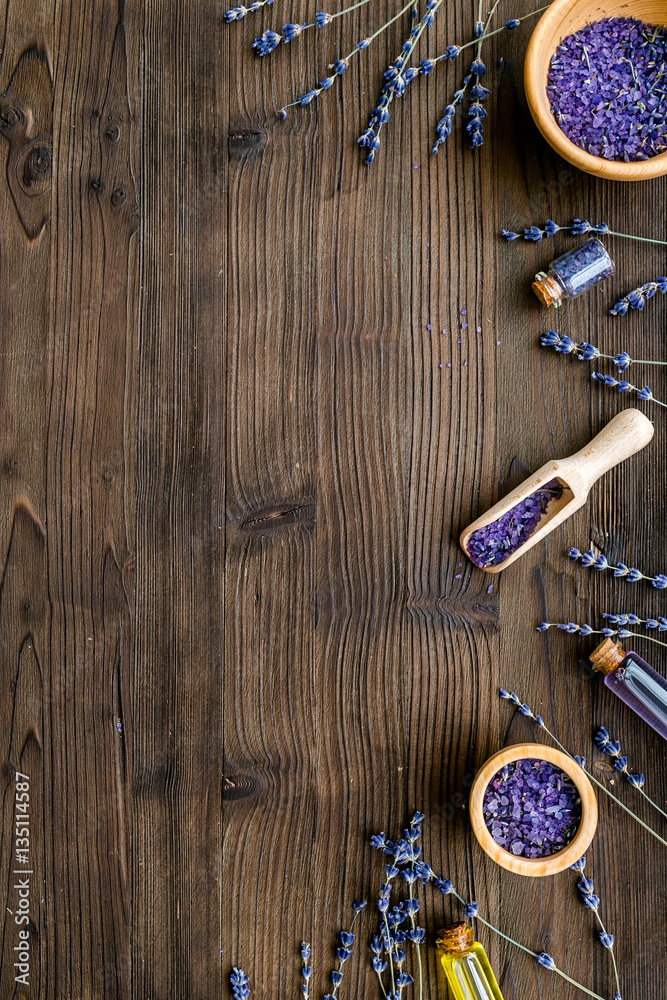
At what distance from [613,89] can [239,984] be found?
138cm

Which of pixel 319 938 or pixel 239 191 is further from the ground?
pixel 239 191

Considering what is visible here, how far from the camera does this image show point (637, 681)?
979 mm

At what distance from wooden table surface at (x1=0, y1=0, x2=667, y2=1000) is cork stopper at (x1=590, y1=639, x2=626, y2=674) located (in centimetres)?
5

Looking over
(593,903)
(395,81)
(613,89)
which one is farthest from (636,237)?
(593,903)

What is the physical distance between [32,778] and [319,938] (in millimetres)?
480

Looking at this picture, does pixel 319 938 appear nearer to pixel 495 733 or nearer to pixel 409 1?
pixel 495 733

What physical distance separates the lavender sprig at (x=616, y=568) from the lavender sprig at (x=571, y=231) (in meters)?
0.46

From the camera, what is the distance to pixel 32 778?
103cm

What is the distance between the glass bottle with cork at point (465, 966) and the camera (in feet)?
3.18

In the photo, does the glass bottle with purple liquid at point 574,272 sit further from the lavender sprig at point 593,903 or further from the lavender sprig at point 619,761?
the lavender sprig at point 593,903

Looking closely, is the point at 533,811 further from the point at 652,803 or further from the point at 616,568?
the point at 616,568

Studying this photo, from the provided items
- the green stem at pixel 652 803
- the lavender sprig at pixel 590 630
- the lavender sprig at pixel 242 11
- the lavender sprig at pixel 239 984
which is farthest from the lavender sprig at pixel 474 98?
the lavender sprig at pixel 239 984

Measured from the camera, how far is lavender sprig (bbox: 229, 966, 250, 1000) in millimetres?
1002

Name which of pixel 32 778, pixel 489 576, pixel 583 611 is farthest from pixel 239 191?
pixel 32 778
